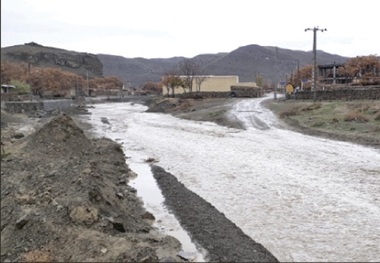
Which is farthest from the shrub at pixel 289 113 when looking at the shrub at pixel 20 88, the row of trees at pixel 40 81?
the shrub at pixel 20 88

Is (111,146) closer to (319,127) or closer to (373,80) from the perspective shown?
(319,127)

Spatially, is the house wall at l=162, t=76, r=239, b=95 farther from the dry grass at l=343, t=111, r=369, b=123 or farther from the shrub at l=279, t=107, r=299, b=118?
the dry grass at l=343, t=111, r=369, b=123

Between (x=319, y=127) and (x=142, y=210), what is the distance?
26.2 metres

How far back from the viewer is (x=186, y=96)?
9425 cm

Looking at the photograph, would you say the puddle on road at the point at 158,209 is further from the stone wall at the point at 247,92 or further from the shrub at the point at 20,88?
the stone wall at the point at 247,92

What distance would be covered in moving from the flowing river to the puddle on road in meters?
0.04

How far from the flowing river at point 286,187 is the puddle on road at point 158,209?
37 millimetres

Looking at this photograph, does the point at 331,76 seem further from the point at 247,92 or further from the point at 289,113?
the point at 289,113

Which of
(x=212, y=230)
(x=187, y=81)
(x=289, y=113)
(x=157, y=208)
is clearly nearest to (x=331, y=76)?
(x=187, y=81)

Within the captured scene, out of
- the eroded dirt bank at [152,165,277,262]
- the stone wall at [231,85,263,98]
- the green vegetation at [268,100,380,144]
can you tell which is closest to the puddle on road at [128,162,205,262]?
the eroded dirt bank at [152,165,277,262]

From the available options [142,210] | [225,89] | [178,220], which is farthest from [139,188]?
[225,89]

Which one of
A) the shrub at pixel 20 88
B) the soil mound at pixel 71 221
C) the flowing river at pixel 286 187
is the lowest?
the flowing river at pixel 286 187

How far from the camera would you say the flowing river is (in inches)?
408

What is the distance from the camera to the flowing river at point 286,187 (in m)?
10.4
